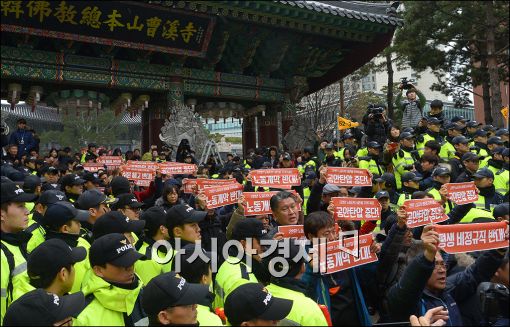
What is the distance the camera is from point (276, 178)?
20.8 ft

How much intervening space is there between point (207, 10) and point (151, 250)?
32.4 feet

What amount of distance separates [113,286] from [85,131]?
1340 inches

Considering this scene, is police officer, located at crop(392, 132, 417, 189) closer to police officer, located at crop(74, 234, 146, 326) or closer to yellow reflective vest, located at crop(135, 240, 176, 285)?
yellow reflective vest, located at crop(135, 240, 176, 285)

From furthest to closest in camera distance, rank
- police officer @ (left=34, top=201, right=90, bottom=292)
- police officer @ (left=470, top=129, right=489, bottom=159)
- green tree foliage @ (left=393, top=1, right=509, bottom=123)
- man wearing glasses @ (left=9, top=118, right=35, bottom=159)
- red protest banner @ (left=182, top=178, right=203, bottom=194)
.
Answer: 1. green tree foliage @ (left=393, top=1, right=509, bottom=123)
2. man wearing glasses @ (left=9, top=118, right=35, bottom=159)
3. police officer @ (left=470, top=129, right=489, bottom=159)
4. red protest banner @ (left=182, top=178, right=203, bottom=194)
5. police officer @ (left=34, top=201, right=90, bottom=292)

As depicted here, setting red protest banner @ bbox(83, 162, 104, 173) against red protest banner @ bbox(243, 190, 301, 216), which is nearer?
red protest banner @ bbox(243, 190, 301, 216)

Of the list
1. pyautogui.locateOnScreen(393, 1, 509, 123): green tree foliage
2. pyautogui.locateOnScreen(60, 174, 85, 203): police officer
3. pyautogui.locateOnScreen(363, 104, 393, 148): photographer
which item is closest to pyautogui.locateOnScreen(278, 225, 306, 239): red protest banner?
pyautogui.locateOnScreen(60, 174, 85, 203): police officer

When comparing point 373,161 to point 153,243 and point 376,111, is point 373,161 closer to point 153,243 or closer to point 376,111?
point 376,111

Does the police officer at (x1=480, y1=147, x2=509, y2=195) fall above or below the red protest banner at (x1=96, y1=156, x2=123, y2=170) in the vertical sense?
below

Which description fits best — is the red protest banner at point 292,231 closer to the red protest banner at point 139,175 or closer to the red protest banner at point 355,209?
the red protest banner at point 355,209

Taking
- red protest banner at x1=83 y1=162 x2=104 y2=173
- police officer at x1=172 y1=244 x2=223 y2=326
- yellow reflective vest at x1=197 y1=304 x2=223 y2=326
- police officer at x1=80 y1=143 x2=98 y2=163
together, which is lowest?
yellow reflective vest at x1=197 y1=304 x2=223 y2=326

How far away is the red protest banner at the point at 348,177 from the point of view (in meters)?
5.83

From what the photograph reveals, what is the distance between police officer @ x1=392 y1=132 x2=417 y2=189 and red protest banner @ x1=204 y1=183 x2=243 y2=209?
2.89 meters

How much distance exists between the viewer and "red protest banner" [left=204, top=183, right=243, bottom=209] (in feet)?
17.3

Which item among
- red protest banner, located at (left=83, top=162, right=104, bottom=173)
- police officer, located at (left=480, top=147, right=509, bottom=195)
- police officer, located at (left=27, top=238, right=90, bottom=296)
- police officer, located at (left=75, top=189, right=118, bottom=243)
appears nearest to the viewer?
police officer, located at (left=27, top=238, right=90, bottom=296)
